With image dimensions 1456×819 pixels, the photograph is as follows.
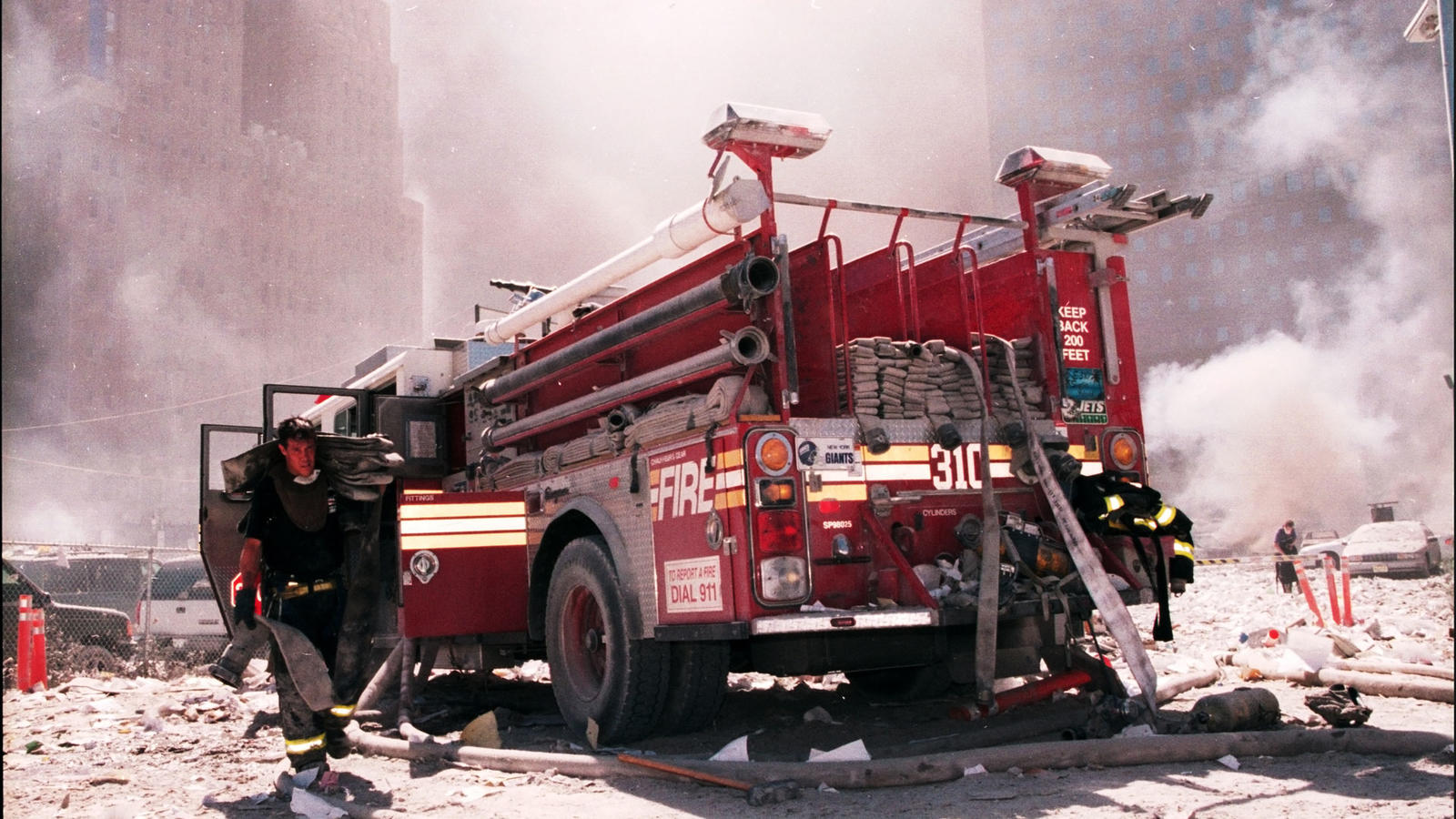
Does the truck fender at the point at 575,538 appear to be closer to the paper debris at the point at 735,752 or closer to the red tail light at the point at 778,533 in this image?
the paper debris at the point at 735,752

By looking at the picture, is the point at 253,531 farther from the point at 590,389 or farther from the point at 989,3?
the point at 989,3

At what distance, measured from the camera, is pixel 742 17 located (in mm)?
19141

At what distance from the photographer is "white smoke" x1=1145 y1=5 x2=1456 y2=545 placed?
35000mm

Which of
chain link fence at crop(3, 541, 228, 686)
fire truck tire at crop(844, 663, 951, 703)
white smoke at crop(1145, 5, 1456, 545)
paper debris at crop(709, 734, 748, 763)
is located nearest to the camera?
paper debris at crop(709, 734, 748, 763)

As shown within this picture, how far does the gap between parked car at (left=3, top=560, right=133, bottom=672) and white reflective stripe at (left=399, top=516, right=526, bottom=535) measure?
5.85 m

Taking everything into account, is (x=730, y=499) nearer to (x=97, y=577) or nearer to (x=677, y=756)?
(x=677, y=756)

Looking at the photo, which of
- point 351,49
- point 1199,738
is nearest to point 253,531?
point 1199,738

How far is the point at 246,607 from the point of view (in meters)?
4.99

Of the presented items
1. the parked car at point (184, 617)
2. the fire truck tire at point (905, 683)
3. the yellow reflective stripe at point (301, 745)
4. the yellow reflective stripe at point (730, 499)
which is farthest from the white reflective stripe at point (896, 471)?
the parked car at point (184, 617)

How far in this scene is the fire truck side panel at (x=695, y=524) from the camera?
4605 millimetres

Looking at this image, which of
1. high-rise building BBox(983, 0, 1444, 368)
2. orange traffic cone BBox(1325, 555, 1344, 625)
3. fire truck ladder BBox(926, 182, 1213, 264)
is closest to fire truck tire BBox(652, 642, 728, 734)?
fire truck ladder BBox(926, 182, 1213, 264)

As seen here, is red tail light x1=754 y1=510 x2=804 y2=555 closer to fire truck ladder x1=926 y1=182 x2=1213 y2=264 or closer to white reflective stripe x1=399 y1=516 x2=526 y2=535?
fire truck ladder x1=926 y1=182 x2=1213 y2=264

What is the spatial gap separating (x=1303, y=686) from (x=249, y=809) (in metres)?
5.19

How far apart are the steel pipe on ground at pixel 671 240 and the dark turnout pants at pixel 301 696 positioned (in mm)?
2080
